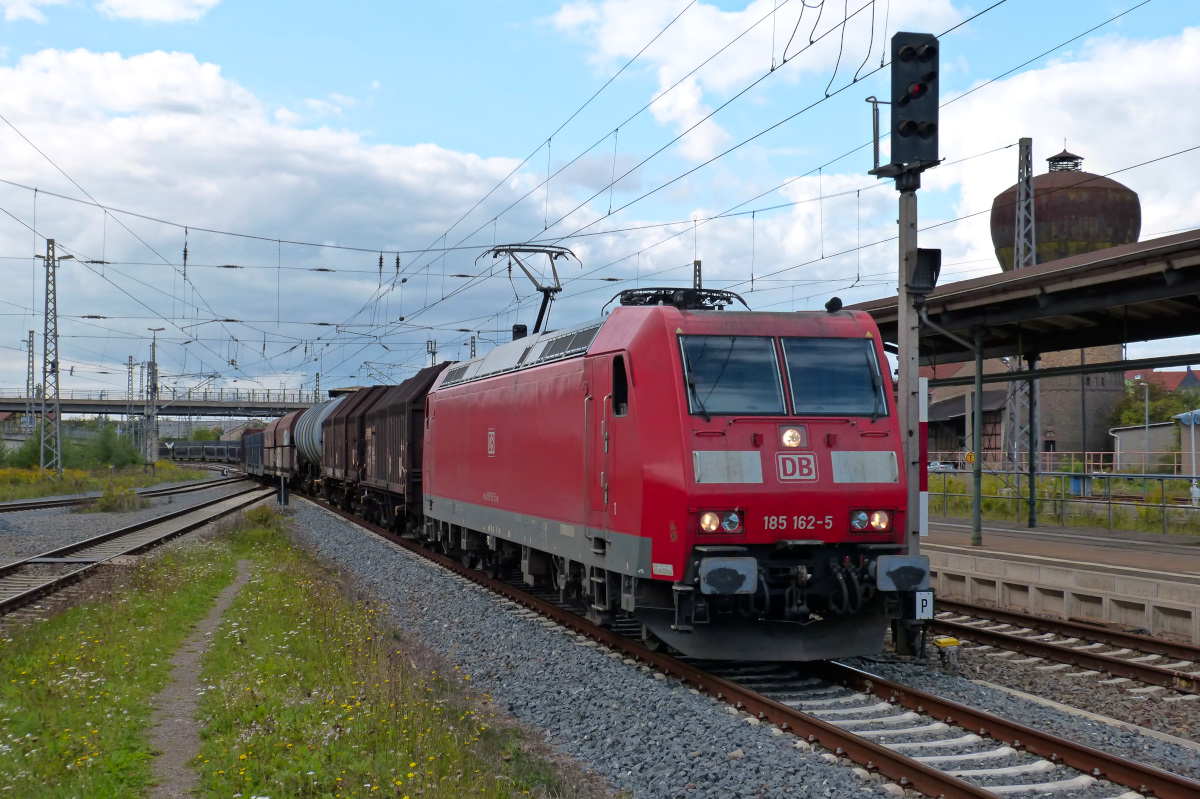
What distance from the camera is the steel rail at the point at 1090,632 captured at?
10844 mm

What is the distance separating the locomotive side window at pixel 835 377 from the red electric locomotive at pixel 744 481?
0.01 m

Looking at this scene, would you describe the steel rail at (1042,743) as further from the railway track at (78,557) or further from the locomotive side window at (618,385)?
the railway track at (78,557)

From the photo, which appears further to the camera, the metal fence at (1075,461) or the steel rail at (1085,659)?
the metal fence at (1075,461)

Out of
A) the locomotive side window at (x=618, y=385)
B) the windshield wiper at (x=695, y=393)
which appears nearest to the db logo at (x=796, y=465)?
the windshield wiper at (x=695, y=393)

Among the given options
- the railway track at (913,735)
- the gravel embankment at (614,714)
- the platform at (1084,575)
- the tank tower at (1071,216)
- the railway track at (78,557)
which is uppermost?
the tank tower at (1071,216)

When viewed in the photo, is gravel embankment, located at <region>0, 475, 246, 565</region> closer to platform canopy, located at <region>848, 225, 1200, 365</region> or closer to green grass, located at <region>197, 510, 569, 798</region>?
green grass, located at <region>197, 510, 569, 798</region>

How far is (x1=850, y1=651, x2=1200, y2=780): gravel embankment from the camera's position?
7590mm

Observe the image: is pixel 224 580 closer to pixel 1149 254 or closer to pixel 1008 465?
pixel 1149 254

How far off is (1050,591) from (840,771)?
817cm

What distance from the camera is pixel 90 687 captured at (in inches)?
356

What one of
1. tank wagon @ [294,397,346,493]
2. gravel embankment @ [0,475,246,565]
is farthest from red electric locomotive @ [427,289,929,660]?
tank wagon @ [294,397,346,493]

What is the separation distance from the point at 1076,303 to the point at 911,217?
564 cm

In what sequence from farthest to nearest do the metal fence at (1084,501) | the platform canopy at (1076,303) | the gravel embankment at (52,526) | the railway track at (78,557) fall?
1. the gravel embankment at (52,526)
2. the metal fence at (1084,501)
3. the railway track at (78,557)
4. the platform canopy at (1076,303)

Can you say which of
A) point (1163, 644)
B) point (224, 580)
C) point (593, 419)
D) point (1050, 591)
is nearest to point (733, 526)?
point (593, 419)
